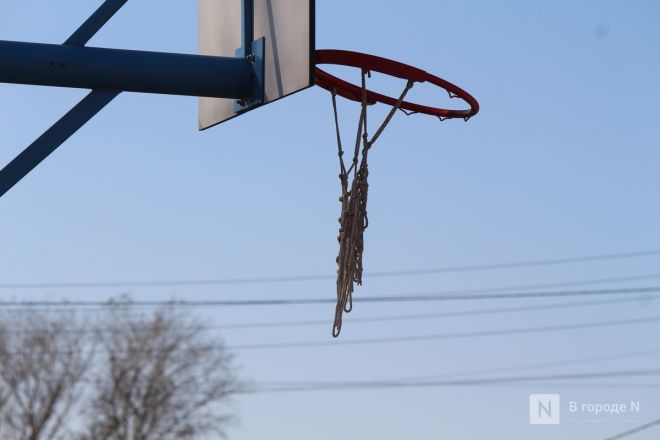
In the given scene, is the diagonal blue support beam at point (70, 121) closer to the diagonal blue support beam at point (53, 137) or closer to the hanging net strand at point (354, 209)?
the diagonal blue support beam at point (53, 137)

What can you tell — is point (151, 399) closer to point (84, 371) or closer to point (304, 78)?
point (84, 371)

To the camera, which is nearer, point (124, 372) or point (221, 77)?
point (221, 77)

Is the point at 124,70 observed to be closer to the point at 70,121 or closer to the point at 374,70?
the point at 70,121

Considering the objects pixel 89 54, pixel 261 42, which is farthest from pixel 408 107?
pixel 89 54

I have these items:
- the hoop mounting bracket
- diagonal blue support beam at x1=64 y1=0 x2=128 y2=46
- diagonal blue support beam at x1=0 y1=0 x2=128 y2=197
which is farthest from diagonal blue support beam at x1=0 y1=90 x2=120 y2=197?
the hoop mounting bracket

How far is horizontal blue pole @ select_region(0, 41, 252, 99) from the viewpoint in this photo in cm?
489

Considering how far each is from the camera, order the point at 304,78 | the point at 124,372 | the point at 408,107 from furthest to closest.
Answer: the point at 124,372, the point at 408,107, the point at 304,78

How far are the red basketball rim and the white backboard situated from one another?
318mm

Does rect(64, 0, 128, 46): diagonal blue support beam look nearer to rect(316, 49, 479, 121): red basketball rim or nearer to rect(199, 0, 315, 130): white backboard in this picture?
rect(199, 0, 315, 130): white backboard

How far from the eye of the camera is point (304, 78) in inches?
188

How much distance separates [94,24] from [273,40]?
0.65m

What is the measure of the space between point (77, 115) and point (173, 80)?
0.36 metres

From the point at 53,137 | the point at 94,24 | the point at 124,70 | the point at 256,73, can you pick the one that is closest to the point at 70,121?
the point at 53,137

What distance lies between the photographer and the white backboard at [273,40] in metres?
4.82
